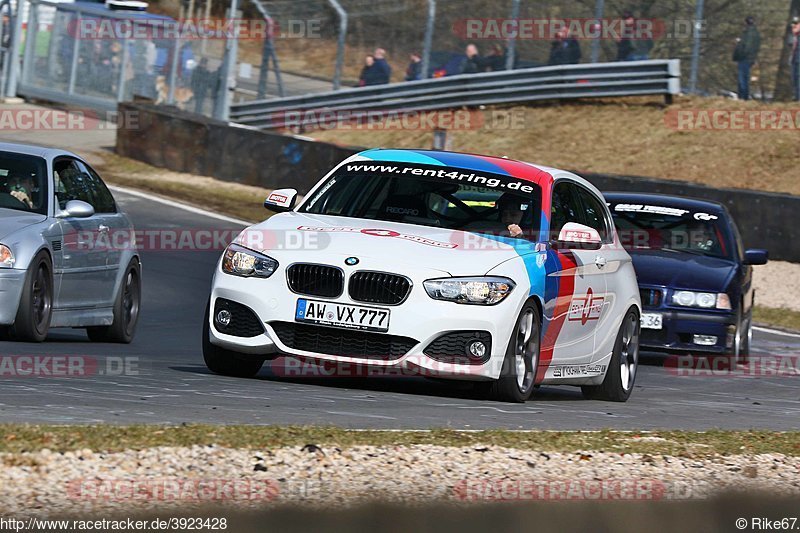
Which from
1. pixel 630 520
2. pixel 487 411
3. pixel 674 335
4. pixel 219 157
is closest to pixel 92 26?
pixel 219 157

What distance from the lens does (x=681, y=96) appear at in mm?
30000

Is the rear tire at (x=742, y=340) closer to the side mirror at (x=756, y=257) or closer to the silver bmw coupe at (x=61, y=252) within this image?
the side mirror at (x=756, y=257)

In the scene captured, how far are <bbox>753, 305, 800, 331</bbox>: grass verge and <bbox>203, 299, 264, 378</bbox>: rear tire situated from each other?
10078 millimetres

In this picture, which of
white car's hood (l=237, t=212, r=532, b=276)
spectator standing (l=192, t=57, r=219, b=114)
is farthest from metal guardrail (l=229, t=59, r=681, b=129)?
white car's hood (l=237, t=212, r=532, b=276)

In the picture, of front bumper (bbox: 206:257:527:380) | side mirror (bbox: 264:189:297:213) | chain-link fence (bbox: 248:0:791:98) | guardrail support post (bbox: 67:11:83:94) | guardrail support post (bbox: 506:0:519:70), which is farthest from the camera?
guardrail support post (bbox: 67:11:83:94)

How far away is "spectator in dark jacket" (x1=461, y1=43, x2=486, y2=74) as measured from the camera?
30.9 meters

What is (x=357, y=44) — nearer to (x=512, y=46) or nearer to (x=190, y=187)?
(x=512, y=46)

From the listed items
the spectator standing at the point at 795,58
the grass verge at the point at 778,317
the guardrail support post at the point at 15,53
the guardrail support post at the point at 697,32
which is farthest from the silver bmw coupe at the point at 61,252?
the guardrail support post at the point at 15,53

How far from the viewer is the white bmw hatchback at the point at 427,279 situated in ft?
29.1

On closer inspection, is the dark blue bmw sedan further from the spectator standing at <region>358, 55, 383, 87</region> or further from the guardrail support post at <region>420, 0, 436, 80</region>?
the spectator standing at <region>358, 55, 383, 87</region>

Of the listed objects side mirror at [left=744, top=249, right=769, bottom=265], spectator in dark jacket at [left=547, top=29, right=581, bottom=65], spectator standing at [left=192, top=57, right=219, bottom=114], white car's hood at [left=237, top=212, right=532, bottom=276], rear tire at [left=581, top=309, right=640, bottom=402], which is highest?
spectator in dark jacket at [left=547, top=29, right=581, bottom=65]

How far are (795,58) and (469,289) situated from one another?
2078 cm

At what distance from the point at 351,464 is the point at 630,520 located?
123 cm

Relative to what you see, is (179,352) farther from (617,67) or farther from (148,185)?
(617,67)
